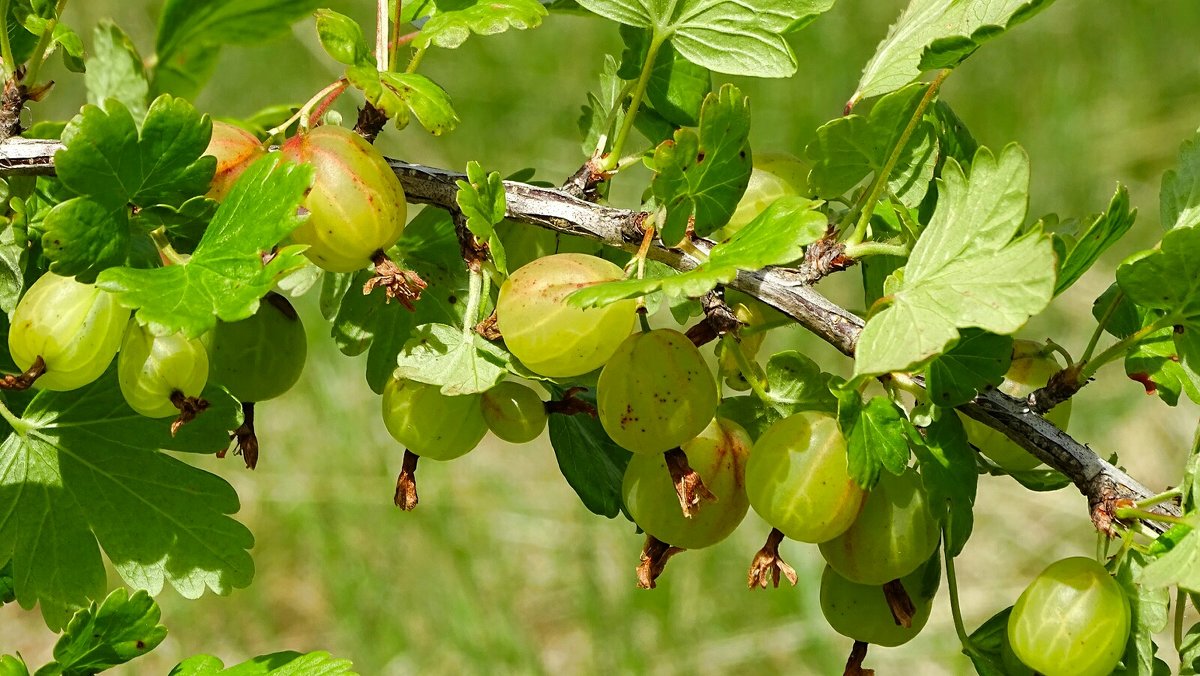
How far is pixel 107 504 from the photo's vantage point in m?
0.92

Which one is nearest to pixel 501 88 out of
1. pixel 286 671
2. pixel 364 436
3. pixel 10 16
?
pixel 364 436

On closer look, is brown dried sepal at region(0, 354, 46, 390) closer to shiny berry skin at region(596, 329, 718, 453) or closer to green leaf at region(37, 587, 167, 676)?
green leaf at region(37, 587, 167, 676)

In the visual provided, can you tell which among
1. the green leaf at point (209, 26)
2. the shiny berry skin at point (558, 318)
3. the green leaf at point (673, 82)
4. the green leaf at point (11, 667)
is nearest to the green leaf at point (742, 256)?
the shiny berry skin at point (558, 318)

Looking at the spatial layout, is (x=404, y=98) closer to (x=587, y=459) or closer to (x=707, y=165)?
(x=707, y=165)

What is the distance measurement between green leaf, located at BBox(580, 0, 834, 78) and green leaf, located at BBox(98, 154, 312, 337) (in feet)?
0.97

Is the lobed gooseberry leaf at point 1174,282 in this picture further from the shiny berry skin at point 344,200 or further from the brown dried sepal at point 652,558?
the shiny berry skin at point 344,200

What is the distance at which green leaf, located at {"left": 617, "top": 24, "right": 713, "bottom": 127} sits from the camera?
37.8 inches

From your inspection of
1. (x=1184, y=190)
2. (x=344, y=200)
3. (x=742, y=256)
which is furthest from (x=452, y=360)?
(x=1184, y=190)

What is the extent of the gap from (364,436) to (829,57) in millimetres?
1926

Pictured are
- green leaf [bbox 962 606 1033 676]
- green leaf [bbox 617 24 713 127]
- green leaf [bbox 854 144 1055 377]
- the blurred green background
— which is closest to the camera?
green leaf [bbox 854 144 1055 377]

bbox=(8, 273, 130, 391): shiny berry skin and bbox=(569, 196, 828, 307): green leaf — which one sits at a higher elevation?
bbox=(569, 196, 828, 307): green leaf

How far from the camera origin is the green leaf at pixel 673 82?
3.15ft

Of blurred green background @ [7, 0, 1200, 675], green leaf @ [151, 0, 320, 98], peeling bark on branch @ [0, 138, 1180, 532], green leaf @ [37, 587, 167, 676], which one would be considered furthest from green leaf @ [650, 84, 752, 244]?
blurred green background @ [7, 0, 1200, 675]

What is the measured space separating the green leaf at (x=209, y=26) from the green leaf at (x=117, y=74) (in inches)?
1.3
